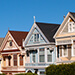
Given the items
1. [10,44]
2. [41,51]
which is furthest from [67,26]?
[10,44]

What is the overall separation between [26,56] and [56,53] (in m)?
7.63

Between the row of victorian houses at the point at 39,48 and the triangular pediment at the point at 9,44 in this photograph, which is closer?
the row of victorian houses at the point at 39,48

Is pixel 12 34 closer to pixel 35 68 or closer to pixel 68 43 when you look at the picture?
pixel 35 68

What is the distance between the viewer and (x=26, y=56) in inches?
1987

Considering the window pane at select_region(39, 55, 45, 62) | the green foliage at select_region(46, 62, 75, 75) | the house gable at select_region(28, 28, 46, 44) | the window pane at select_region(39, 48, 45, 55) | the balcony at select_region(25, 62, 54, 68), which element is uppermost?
the house gable at select_region(28, 28, 46, 44)

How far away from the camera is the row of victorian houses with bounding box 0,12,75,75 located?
1660 inches

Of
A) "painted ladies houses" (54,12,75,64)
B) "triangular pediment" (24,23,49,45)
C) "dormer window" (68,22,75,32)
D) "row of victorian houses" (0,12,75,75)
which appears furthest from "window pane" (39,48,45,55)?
"dormer window" (68,22,75,32)

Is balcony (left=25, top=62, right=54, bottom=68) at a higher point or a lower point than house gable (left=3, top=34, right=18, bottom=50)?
lower

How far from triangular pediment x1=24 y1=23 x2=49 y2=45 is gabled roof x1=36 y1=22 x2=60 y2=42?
475mm

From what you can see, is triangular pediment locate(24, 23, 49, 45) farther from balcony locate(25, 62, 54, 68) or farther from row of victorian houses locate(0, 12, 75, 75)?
balcony locate(25, 62, 54, 68)

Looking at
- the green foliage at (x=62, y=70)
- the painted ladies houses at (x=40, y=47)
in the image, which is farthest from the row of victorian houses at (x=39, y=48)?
the green foliage at (x=62, y=70)

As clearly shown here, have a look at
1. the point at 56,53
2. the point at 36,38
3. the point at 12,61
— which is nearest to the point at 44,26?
the point at 36,38

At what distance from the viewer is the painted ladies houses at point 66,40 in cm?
4122

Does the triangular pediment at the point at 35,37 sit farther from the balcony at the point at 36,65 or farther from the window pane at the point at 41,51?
the balcony at the point at 36,65
